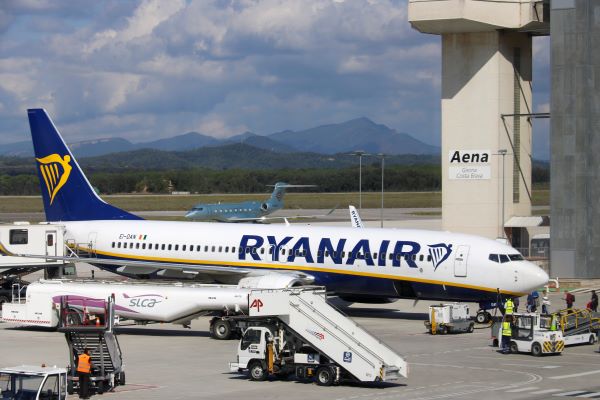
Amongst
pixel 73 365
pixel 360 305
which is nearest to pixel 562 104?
pixel 360 305

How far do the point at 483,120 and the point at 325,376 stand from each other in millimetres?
43836

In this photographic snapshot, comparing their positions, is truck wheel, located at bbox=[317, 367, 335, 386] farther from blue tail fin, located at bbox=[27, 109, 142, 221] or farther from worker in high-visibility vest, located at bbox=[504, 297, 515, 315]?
blue tail fin, located at bbox=[27, 109, 142, 221]

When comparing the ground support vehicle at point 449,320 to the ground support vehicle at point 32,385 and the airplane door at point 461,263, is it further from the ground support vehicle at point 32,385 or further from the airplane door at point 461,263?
the ground support vehicle at point 32,385

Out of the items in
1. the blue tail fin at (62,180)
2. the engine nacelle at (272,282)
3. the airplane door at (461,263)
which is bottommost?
the engine nacelle at (272,282)

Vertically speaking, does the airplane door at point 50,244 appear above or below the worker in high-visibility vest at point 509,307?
above

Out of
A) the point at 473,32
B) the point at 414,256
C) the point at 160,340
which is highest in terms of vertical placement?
the point at 473,32

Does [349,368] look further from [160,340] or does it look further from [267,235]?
[267,235]

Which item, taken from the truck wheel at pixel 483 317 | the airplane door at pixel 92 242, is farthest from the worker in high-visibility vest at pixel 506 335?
the airplane door at pixel 92 242

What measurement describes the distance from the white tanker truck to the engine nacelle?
3.32 metres

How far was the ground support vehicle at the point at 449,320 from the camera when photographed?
1752 inches

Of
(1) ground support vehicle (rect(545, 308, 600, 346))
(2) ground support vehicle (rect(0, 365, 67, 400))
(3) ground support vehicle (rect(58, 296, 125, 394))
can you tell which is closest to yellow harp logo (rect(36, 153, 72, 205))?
(3) ground support vehicle (rect(58, 296, 125, 394))

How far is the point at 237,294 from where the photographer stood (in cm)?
4197

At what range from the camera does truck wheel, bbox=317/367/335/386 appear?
105ft

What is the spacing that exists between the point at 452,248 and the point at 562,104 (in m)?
24.2
